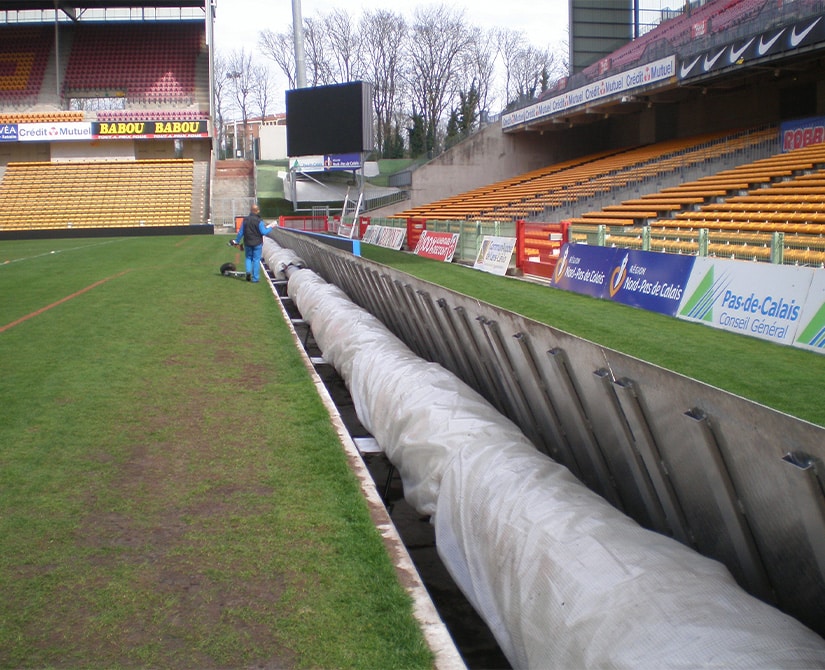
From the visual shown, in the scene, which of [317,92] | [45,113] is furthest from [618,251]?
[45,113]

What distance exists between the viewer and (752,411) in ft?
9.14

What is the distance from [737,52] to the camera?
26.8m

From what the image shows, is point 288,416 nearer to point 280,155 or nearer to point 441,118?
point 280,155

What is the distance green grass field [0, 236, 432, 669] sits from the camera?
124 inches

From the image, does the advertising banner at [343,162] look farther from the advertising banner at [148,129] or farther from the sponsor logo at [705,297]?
the sponsor logo at [705,297]

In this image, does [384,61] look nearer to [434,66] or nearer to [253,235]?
[434,66]

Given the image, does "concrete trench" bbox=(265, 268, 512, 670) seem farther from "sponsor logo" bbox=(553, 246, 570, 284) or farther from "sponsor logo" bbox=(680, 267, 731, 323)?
"sponsor logo" bbox=(553, 246, 570, 284)

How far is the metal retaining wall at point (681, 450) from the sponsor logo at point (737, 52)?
24.7 m

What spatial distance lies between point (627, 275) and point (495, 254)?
23.2 feet

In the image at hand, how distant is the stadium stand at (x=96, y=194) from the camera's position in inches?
1847

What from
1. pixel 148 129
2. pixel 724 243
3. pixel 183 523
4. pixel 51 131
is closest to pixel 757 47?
pixel 724 243

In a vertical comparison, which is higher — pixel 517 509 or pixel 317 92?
pixel 317 92

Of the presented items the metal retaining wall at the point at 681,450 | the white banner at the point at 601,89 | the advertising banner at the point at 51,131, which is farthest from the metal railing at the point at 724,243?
the advertising banner at the point at 51,131

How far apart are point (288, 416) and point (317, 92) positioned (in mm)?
35124
